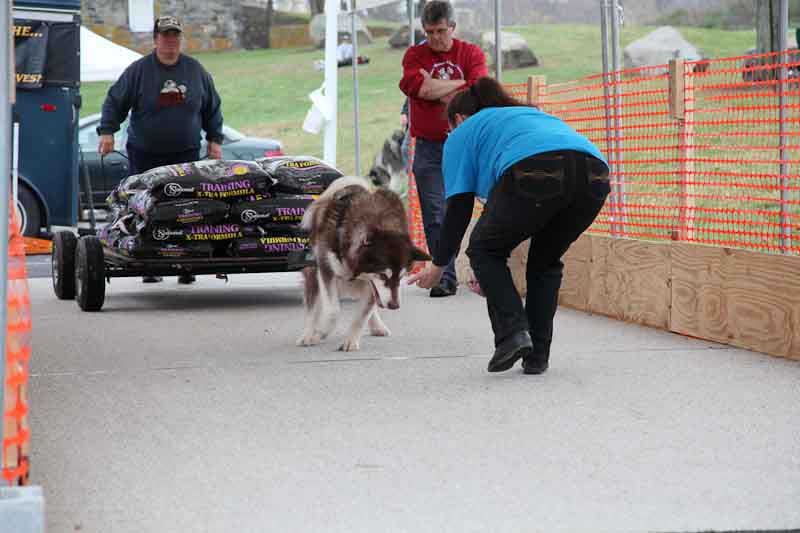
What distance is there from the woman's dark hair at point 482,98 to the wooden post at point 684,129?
2045 millimetres

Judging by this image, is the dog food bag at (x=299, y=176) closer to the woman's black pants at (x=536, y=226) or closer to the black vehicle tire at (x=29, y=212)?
the woman's black pants at (x=536, y=226)

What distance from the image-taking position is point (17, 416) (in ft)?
12.7

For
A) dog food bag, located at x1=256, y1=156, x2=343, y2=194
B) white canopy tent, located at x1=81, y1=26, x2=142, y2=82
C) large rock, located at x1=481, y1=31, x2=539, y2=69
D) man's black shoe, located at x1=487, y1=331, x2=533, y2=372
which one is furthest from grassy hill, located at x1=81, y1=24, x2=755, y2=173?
man's black shoe, located at x1=487, y1=331, x2=533, y2=372

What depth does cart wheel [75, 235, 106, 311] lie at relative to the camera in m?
9.06

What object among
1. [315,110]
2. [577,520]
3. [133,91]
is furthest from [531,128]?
[315,110]

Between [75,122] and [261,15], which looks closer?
[75,122]

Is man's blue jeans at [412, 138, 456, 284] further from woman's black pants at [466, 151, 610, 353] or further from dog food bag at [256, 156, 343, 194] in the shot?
woman's black pants at [466, 151, 610, 353]

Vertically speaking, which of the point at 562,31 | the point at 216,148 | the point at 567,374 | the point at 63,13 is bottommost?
the point at 567,374

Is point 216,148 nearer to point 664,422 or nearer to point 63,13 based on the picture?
point 63,13

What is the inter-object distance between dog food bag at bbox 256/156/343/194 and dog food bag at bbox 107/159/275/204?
77 mm

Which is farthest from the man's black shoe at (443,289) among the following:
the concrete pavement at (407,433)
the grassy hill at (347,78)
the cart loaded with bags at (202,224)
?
the grassy hill at (347,78)

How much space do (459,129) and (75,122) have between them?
9.25m

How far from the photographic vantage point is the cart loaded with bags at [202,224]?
892 cm

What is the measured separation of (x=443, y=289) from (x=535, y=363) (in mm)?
3777
